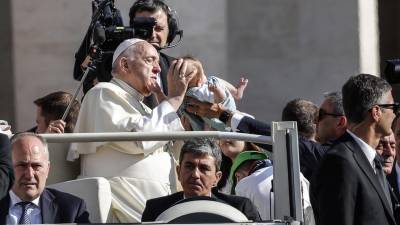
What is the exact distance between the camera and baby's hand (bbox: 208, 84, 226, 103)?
915 centimetres

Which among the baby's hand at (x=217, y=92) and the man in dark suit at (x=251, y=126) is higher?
the baby's hand at (x=217, y=92)

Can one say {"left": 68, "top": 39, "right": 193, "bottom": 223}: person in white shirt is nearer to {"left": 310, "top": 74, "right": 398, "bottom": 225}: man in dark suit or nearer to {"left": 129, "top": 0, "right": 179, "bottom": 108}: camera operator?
{"left": 129, "top": 0, "right": 179, "bottom": 108}: camera operator

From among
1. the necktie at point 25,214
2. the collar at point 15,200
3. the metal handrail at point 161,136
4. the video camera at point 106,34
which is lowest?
the necktie at point 25,214

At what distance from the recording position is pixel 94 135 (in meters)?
7.42

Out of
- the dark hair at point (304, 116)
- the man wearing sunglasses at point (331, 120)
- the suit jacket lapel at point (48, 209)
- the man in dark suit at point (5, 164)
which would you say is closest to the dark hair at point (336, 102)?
the man wearing sunglasses at point (331, 120)

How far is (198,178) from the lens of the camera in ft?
26.8

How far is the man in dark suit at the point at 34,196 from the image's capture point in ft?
25.2

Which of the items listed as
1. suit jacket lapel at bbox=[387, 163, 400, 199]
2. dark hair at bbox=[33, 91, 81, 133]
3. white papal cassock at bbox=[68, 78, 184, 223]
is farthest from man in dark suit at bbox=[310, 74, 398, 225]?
dark hair at bbox=[33, 91, 81, 133]

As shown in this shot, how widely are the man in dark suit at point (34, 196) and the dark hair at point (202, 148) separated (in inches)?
31.1

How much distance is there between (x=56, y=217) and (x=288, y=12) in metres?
5.64

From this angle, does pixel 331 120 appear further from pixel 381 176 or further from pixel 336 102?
pixel 381 176

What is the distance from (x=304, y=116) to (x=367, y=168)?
1914 mm

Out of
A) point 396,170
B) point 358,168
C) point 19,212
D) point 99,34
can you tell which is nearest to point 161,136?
point 19,212

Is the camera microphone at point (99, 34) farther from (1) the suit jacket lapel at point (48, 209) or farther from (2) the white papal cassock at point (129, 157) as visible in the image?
(1) the suit jacket lapel at point (48, 209)
